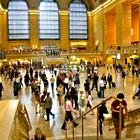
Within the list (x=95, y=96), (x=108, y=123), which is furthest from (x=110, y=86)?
(x=108, y=123)

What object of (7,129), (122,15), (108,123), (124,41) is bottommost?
(108,123)

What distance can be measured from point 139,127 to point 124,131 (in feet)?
1.33

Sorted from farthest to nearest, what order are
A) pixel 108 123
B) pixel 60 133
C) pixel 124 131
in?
1. pixel 60 133
2. pixel 108 123
3. pixel 124 131

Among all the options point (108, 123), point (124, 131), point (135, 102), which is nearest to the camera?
point (124, 131)

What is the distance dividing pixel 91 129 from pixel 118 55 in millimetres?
39501

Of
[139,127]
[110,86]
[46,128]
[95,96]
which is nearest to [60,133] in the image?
[46,128]

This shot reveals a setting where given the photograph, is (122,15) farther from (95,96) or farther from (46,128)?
(46,128)

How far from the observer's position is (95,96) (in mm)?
18000

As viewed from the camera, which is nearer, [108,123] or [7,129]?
[7,129]

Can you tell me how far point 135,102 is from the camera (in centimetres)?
1534

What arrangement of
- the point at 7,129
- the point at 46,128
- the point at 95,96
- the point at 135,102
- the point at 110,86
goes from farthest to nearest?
the point at 110,86, the point at 95,96, the point at 135,102, the point at 46,128, the point at 7,129

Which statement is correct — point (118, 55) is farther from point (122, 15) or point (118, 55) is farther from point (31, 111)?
point (31, 111)

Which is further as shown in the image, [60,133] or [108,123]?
[60,133]

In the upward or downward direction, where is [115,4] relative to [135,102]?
upward
